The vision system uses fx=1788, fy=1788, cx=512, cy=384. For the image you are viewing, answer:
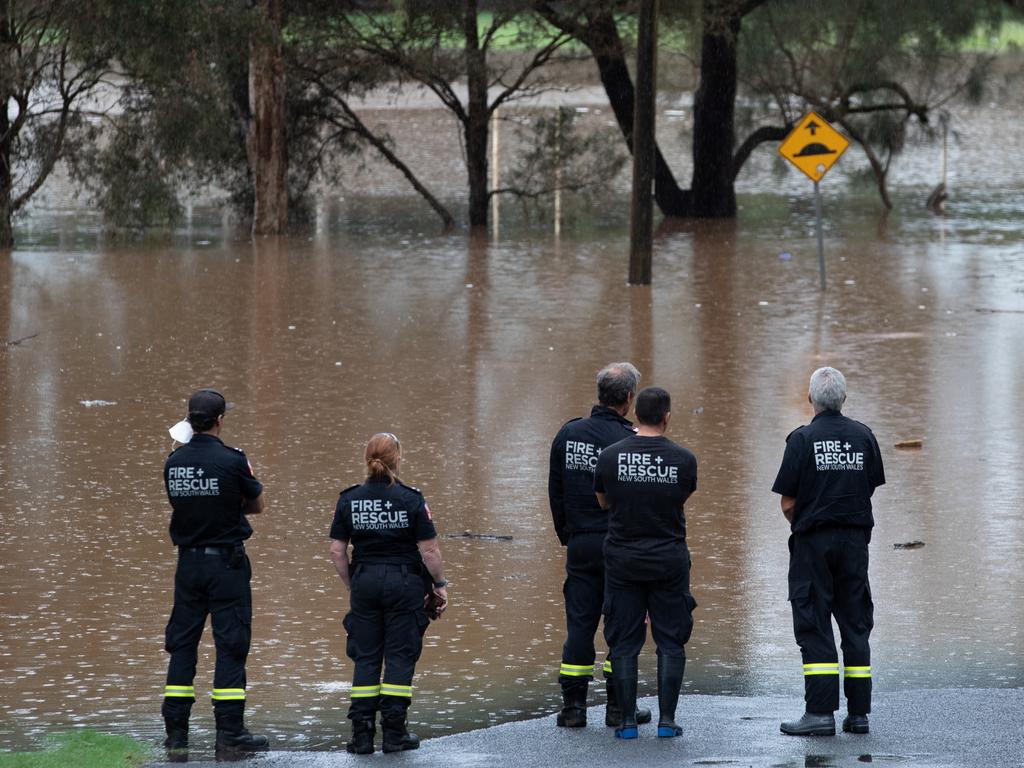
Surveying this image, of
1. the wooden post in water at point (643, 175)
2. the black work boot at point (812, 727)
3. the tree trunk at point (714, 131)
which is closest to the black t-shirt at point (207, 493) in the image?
the black work boot at point (812, 727)

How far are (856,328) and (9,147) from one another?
15.4 m

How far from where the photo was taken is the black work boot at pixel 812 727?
7078 mm

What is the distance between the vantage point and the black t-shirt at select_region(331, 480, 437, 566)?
7.13 meters

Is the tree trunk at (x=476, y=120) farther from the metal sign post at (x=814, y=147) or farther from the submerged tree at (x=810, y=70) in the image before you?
the metal sign post at (x=814, y=147)

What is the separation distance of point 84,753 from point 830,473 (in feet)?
10.3

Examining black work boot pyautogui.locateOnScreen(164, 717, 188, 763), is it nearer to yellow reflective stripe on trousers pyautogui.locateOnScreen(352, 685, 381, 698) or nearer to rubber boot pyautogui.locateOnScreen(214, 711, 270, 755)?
rubber boot pyautogui.locateOnScreen(214, 711, 270, 755)

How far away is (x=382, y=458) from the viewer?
7145 millimetres

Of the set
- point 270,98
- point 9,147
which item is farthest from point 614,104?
point 9,147

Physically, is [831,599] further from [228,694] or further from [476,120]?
[476,120]

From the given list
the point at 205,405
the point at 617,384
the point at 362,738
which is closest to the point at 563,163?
the point at 617,384

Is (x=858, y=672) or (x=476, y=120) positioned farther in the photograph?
(x=476, y=120)

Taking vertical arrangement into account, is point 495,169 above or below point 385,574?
above

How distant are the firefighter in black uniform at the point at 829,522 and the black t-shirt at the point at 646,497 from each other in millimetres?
483

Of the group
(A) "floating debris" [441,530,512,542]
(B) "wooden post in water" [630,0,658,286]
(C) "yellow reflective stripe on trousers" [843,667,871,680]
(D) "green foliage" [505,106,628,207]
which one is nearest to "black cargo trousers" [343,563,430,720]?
(C) "yellow reflective stripe on trousers" [843,667,871,680]
